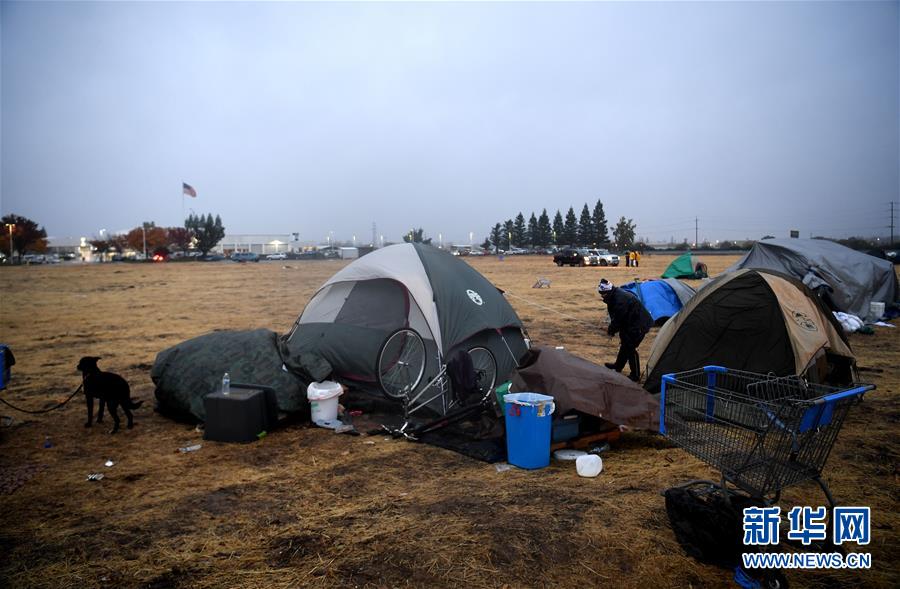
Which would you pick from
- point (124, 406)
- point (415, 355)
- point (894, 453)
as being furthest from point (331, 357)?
point (894, 453)

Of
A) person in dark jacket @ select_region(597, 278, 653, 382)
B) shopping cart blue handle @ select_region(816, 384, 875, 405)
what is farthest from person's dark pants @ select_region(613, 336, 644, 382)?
shopping cart blue handle @ select_region(816, 384, 875, 405)

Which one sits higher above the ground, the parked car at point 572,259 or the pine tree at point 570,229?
the pine tree at point 570,229

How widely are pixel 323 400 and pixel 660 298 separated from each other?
32.4 ft

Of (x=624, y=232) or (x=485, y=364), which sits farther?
(x=624, y=232)

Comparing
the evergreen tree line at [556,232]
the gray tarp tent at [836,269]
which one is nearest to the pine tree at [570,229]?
the evergreen tree line at [556,232]

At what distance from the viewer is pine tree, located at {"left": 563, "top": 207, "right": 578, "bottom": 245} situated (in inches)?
4400

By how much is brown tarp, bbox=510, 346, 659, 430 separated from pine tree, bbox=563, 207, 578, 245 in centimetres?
10919

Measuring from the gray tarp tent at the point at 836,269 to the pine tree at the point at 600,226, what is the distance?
94.7 metres

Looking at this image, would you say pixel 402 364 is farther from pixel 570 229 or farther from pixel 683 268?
pixel 570 229

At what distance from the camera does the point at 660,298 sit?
13219 mm

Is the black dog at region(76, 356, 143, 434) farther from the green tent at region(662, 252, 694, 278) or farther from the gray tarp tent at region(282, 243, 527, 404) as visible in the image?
the green tent at region(662, 252, 694, 278)

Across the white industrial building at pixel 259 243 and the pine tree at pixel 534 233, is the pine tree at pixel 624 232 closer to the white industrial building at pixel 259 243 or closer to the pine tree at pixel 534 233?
the pine tree at pixel 534 233

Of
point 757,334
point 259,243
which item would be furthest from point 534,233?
point 757,334

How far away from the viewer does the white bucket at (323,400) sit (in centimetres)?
629
